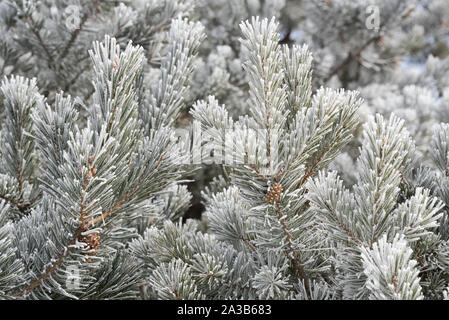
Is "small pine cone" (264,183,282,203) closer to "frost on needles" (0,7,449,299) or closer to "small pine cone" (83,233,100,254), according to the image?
"frost on needles" (0,7,449,299)

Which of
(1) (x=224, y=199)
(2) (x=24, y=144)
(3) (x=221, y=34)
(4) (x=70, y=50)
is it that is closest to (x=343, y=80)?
(3) (x=221, y=34)

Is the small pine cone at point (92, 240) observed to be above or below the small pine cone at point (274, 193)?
below

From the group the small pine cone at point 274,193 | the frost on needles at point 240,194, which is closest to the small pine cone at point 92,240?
the frost on needles at point 240,194

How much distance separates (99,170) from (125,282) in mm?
280

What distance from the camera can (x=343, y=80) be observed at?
2.45 meters

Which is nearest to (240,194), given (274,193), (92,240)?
(274,193)

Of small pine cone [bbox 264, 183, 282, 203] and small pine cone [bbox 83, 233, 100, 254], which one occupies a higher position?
small pine cone [bbox 264, 183, 282, 203]

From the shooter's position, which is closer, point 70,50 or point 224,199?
point 224,199

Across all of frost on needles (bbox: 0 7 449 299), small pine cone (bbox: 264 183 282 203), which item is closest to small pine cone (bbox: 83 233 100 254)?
frost on needles (bbox: 0 7 449 299)

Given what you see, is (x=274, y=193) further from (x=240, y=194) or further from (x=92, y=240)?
(x=92, y=240)

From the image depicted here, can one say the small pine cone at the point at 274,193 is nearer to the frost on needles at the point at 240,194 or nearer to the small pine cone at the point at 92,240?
the frost on needles at the point at 240,194
